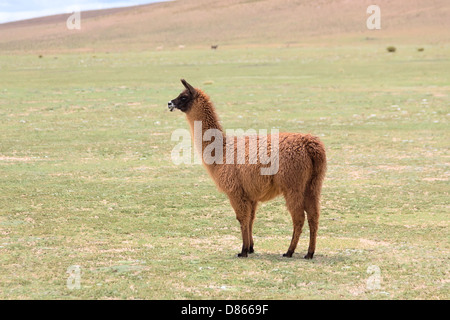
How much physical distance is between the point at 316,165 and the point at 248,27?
311ft

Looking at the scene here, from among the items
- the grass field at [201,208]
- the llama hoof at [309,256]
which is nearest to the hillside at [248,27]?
the grass field at [201,208]

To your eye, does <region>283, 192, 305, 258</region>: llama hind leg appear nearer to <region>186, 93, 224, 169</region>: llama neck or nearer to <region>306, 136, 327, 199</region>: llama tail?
<region>306, 136, 327, 199</region>: llama tail

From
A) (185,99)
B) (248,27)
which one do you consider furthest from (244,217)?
(248,27)

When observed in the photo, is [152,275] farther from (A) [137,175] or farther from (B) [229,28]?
(B) [229,28]

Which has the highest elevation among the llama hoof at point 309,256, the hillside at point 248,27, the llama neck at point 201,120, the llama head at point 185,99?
the hillside at point 248,27

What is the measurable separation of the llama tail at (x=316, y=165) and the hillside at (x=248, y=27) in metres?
69.8

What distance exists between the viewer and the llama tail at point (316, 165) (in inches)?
319

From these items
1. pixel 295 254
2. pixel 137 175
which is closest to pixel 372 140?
pixel 137 175

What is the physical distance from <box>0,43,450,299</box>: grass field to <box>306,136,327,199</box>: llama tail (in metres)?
0.76

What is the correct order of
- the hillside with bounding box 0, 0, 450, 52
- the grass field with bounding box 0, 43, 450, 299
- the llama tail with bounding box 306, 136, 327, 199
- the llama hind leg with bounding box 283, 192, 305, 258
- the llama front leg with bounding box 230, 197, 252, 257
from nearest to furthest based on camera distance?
1. the grass field with bounding box 0, 43, 450, 299
2. the llama hind leg with bounding box 283, 192, 305, 258
3. the llama tail with bounding box 306, 136, 327, 199
4. the llama front leg with bounding box 230, 197, 252, 257
5. the hillside with bounding box 0, 0, 450, 52

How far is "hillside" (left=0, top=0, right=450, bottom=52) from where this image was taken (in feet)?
288

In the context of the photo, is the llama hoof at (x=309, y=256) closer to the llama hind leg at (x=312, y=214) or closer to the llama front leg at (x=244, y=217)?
the llama hind leg at (x=312, y=214)

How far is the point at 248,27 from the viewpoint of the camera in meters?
101

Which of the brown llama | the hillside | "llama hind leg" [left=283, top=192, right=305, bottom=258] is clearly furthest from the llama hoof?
the hillside
